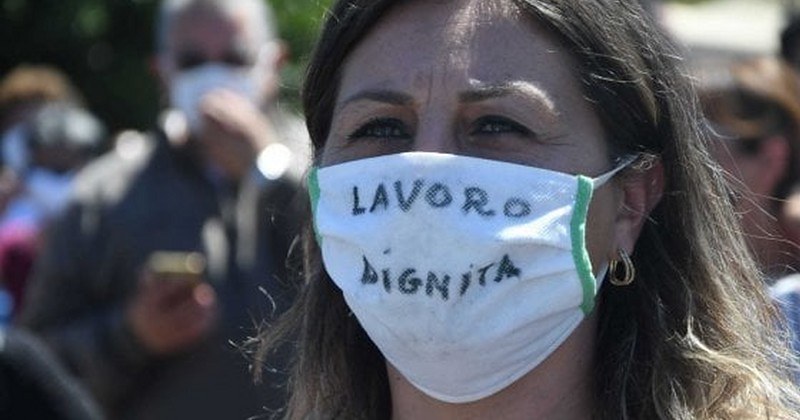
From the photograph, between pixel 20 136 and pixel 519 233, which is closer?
pixel 519 233

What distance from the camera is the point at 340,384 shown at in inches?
102

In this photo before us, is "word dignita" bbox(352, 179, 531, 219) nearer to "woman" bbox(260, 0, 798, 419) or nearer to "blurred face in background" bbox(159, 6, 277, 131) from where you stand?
"woman" bbox(260, 0, 798, 419)

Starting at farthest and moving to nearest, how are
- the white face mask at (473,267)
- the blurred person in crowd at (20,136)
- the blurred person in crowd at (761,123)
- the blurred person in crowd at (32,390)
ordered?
the blurred person in crowd at (20,136), the blurred person in crowd at (761,123), the blurred person in crowd at (32,390), the white face mask at (473,267)

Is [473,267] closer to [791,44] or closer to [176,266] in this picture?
[176,266]

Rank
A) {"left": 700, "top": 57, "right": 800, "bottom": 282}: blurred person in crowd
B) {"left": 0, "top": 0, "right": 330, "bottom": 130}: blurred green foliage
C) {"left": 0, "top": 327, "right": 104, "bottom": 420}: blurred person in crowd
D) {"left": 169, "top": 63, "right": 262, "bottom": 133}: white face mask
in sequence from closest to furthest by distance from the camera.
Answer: {"left": 0, "top": 327, "right": 104, "bottom": 420}: blurred person in crowd < {"left": 700, "top": 57, "right": 800, "bottom": 282}: blurred person in crowd < {"left": 169, "top": 63, "right": 262, "bottom": 133}: white face mask < {"left": 0, "top": 0, "right": 330, "bottom": 130}: blurred green foliage

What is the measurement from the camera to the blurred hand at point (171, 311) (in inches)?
183

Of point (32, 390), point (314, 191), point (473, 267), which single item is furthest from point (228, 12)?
point (473, 267)

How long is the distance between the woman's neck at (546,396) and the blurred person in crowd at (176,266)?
87.8 inches

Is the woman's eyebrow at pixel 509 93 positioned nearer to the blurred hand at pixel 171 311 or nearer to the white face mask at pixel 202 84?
the blurred hand at pixel 171 311

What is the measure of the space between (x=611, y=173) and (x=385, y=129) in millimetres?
302

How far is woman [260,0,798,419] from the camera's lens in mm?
2281

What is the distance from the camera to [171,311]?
15.5ft

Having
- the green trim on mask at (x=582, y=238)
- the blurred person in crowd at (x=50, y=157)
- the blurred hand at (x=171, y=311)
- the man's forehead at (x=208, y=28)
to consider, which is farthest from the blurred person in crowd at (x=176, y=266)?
the green trim on mask at (x=582, y=238)

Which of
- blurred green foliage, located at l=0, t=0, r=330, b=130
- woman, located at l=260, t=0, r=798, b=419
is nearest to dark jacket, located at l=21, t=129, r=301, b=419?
woman, located at l=260, t=0, r=798, b=419
